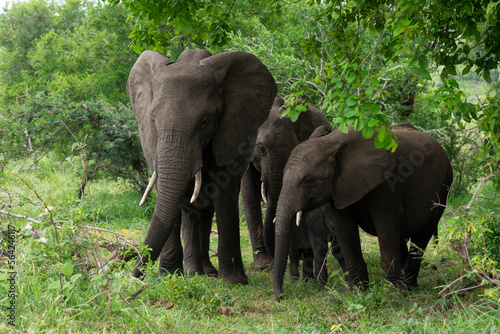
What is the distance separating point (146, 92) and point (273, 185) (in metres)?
2.20

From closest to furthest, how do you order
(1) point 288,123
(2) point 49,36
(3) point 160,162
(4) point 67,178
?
1. (3) point 160,162
2. (1) point 288,123
3. (4) point 67,178
4. (2) point 49,36

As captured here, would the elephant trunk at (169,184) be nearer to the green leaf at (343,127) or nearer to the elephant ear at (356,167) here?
the green leaf at (343,127)

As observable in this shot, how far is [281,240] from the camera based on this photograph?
5559 mm

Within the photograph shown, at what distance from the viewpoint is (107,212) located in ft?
37.8

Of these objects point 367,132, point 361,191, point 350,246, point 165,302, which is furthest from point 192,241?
point 367,132

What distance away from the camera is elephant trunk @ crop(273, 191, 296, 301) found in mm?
5531

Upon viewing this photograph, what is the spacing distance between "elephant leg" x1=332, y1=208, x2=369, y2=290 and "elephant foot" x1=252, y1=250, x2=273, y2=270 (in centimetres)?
178

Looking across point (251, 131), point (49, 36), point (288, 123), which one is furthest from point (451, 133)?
point (49, 36)

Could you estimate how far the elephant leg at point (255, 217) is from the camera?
7840 mm

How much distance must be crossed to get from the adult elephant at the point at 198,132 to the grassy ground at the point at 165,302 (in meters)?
0.47

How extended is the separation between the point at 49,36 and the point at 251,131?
61.9 feet

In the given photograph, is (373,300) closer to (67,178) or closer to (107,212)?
(107,212)

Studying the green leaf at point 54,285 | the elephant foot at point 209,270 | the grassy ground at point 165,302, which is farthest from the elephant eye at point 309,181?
the green leaf at point 54,285

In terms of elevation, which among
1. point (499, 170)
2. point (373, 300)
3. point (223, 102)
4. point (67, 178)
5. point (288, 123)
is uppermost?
point (223, 102)
